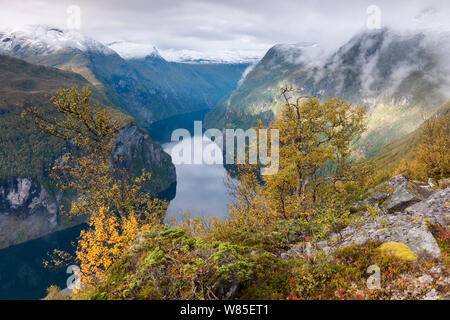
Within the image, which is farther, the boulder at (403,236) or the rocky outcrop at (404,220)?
the rocky outcrop at (404,220)

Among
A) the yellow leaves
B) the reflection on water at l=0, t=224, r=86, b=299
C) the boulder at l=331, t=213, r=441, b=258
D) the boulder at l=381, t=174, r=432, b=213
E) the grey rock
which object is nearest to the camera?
the boulder at l=331, t=213, r=441, b=258

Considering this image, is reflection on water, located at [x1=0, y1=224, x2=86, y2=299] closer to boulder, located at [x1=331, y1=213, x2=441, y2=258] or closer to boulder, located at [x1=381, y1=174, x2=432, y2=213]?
boulder, located at [x1=381, y1=174, x2=432, y2=213]

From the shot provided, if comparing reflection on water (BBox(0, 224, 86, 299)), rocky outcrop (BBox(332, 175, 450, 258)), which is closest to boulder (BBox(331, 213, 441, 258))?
rocky outcrop (BBox(332, 175, 450, 258))

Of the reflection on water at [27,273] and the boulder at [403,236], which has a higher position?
the boulder at [403,236]

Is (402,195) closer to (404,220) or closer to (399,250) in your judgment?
(404,220)

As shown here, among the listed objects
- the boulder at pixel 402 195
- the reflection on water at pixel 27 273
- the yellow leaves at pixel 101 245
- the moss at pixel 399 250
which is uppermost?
the moss at pixel 399 250

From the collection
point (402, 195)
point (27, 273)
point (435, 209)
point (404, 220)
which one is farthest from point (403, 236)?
point (27, 273)

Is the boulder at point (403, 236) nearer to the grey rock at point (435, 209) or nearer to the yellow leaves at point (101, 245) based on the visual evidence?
the grey rock at point (435, 209)

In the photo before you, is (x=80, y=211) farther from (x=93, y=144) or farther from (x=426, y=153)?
(x=426, y=153)

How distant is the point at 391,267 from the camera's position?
433 inches

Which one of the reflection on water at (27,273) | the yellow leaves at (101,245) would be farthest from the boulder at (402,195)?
the reflection on water at (27,273)
